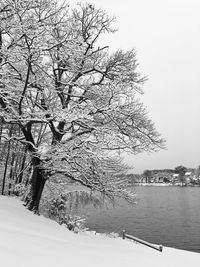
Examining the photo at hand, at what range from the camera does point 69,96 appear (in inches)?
550

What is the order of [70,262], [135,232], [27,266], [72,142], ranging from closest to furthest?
1. [27,266]
2. [70,262]
3. [72,142]
4. [135,232]

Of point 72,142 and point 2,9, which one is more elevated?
point 2,9

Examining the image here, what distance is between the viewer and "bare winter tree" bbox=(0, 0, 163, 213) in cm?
1012

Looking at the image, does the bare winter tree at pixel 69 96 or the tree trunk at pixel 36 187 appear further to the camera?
the tree trunk at pixel 36 187

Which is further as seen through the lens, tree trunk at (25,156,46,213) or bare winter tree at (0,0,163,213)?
tree trunk at (25,156,46,213)

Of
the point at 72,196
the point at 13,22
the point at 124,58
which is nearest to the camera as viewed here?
the point at 13,22

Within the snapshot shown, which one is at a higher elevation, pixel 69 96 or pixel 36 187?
pixel 69 96

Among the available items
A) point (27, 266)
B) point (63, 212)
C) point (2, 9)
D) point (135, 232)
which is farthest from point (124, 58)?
point (135, 232)

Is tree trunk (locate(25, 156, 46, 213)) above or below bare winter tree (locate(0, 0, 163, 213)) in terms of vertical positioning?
below

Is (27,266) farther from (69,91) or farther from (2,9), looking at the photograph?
(69,91)

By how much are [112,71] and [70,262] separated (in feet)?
31.4

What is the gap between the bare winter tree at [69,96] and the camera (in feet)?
33.2

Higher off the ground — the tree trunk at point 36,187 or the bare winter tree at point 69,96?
the bare winter tree at point 69,96

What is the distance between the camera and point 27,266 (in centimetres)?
530
